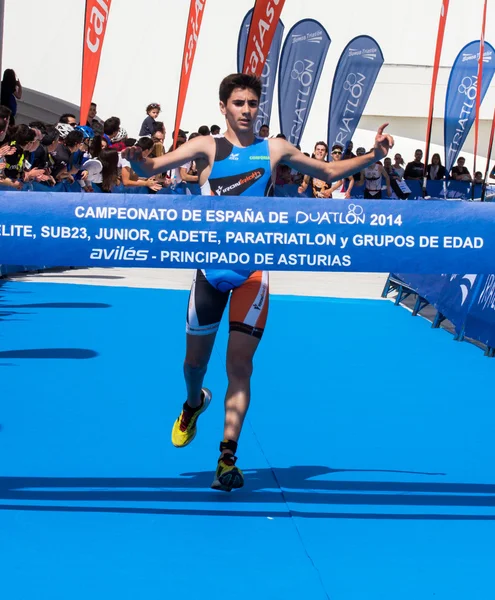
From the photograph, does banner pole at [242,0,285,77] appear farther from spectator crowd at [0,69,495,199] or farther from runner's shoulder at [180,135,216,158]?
runner's shoulder at [180,135,216,158]

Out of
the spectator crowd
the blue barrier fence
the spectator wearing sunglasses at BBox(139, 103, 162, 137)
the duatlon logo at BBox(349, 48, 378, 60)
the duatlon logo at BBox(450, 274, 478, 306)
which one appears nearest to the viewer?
the blue barrier fence

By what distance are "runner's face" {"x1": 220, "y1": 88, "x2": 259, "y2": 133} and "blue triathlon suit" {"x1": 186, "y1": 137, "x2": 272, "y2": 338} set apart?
0.31 feet

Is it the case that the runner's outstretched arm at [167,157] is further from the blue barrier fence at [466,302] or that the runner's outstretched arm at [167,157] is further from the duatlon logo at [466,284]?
the duatlon logo at [466,284]

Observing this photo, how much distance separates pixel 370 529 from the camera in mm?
4863

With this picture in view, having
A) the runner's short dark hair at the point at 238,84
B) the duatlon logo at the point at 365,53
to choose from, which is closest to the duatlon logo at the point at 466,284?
the runner's short dark hair at the point at 238,84

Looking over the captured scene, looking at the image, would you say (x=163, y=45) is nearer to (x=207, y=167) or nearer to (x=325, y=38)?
(x=325, y=38)

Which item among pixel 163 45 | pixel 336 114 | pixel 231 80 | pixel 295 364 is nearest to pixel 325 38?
pixel 336 114

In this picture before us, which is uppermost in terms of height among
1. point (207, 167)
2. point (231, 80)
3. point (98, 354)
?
point (231, 80)

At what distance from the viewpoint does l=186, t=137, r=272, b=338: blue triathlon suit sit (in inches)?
209

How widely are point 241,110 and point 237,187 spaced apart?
40 centimetres

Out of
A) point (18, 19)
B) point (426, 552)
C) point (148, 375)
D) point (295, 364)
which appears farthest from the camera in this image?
point (18, 19)

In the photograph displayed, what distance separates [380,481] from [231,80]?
221 centimetres

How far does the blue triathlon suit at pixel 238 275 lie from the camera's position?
5301mm

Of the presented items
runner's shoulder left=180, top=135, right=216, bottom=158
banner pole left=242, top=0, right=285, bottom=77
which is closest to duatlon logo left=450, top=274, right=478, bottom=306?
runner's shoulder left=180, top=135, right=216, bottom=158
